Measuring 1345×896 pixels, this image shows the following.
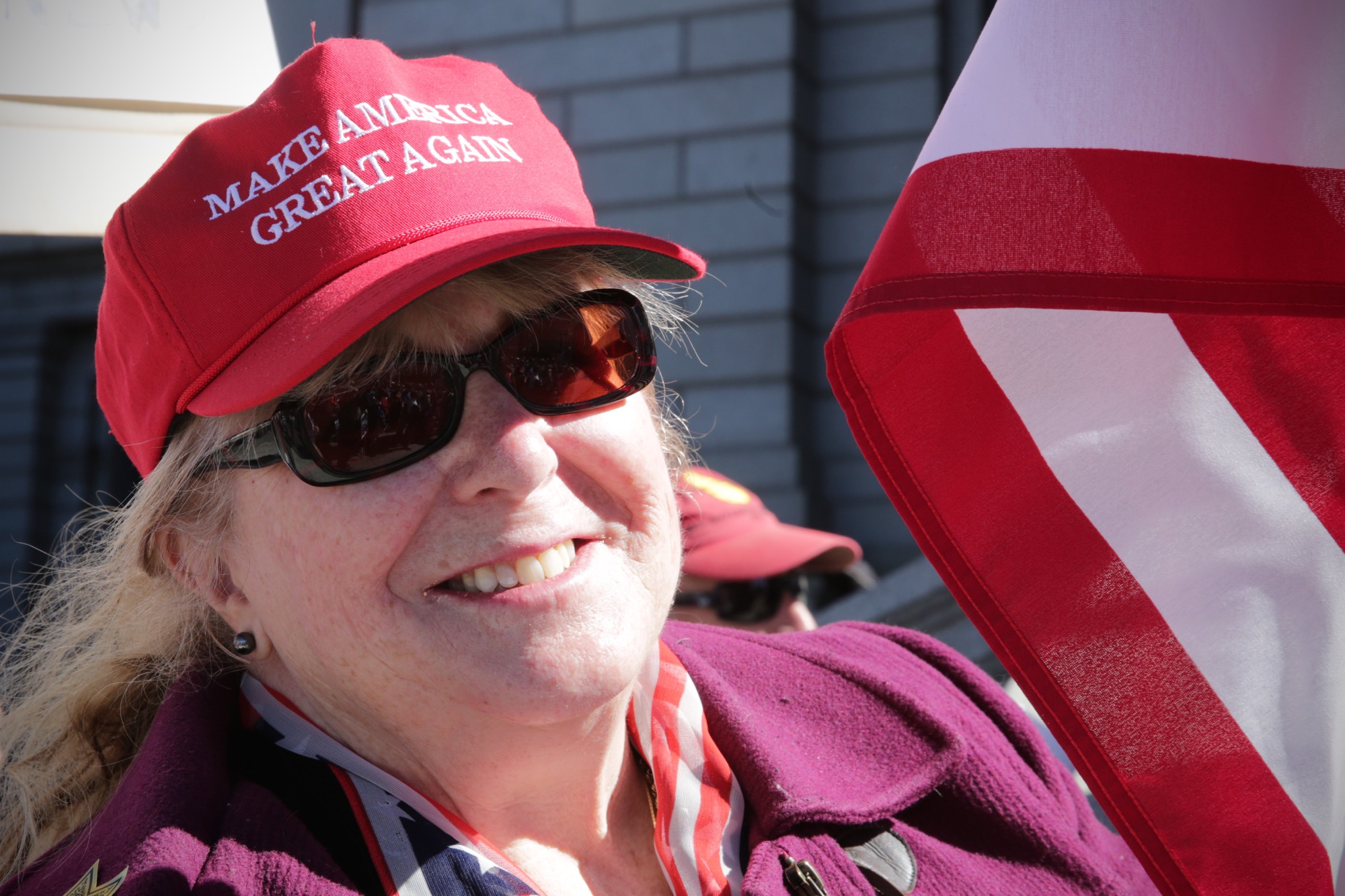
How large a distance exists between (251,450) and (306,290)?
22 cm

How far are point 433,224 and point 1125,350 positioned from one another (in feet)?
2.97

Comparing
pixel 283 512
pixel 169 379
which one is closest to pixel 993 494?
pixel 283 512

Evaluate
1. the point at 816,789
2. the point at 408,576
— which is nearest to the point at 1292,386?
the point at 816,789

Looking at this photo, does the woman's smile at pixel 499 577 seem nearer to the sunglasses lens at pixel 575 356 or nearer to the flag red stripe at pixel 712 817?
the sunglasses lens at pixel 575 356

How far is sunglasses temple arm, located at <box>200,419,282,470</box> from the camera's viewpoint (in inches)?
63.3

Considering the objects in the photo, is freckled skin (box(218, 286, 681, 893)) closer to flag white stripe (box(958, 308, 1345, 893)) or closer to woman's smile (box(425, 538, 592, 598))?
woman's smile (box(425, 538, 592, 598))

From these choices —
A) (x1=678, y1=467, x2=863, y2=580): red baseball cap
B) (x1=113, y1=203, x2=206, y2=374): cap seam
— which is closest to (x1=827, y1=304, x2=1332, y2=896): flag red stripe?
(x1=113, y1=203, x2=206, y2=374): cap seam

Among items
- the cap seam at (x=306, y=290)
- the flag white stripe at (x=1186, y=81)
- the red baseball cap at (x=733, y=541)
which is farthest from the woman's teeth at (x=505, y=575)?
the red baseball cap at (x=733, y=541)

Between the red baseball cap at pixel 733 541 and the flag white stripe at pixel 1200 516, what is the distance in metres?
2.24

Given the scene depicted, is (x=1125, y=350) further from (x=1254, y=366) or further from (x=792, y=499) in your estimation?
(x=792, y=499)

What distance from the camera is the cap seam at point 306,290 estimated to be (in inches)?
62.6

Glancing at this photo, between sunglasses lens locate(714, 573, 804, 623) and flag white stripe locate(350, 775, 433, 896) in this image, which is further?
sunglasses lens locate(714, 573, 804, 623)

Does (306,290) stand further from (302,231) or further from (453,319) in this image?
(453,319)

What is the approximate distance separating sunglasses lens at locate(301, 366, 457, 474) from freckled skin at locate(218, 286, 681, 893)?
3 centimetres
